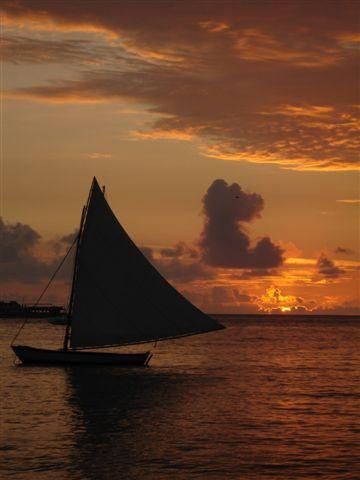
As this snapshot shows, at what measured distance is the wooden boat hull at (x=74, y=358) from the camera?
65.5m

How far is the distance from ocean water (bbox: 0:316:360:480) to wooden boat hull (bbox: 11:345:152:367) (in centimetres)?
102

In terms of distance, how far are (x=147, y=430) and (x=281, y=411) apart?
10.6 meters

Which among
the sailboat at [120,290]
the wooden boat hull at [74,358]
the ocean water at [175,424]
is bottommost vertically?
the ocean water at [175,424]

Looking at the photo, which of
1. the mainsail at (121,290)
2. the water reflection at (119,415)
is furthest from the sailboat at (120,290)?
the water reflection at (119,415)

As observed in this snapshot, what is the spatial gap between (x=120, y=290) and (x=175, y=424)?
23644mm

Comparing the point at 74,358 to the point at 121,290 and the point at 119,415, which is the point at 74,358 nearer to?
the point at 121,290

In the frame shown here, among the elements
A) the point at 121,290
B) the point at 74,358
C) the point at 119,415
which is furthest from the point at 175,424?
the point at 74,358

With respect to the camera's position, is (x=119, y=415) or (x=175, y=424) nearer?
(x=175, y=424)

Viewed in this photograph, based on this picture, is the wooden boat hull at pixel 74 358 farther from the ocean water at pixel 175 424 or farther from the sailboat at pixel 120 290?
the ocean water at pixel 175 424

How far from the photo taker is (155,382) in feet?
209

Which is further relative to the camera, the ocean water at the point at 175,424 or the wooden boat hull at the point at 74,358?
the wooden boat hull at the point at 74,358

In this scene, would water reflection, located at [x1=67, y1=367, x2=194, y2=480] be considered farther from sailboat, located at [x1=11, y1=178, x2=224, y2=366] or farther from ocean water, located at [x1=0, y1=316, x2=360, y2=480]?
sailboat, located at [x1=11, y1=178, x2=224, y2=366]

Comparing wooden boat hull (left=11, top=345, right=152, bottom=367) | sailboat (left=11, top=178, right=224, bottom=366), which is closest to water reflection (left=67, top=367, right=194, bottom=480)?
wooden boat hull (left=11, top=345, right=152, bottom=367)

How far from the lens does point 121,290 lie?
212 ft
